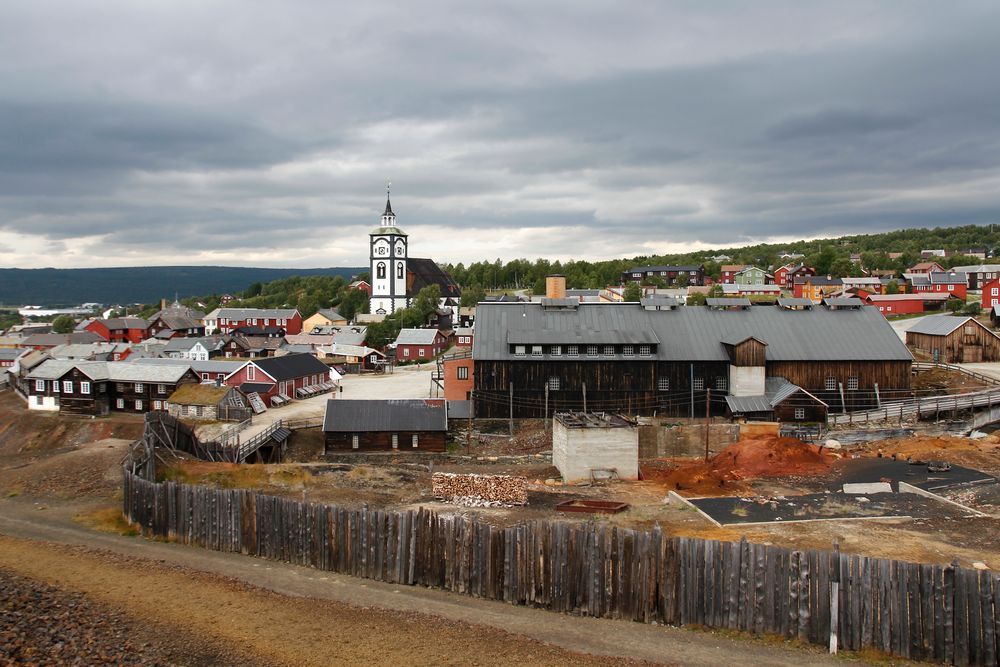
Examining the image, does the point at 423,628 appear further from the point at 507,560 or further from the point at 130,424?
the point at 130,424

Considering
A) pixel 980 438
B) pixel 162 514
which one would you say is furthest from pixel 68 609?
pixel 980 438

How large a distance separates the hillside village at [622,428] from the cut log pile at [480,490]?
0.16 m

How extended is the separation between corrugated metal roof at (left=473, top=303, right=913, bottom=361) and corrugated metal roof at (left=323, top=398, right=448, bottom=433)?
4881mm

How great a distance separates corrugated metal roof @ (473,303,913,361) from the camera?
48688 mm

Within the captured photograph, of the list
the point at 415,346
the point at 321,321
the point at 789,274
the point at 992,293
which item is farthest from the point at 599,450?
the point at 789,274

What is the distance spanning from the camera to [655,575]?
1596 cm

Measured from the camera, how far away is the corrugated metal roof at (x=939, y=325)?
61.1 meters

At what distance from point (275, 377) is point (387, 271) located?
6949 cm

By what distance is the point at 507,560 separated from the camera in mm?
17016

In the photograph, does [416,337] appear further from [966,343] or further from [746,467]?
[746,467]

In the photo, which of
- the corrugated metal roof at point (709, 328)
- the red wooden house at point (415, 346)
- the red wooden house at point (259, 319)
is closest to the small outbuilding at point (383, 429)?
the corrugated metal roof at point (709, 328)

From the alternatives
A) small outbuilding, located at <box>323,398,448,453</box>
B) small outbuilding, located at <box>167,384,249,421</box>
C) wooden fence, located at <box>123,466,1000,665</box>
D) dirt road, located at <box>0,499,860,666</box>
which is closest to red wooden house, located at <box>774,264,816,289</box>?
small outbuilding, located at <box>323,398,448,453</box>

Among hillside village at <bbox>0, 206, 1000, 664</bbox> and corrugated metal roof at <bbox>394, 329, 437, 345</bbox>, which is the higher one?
corrugated metal roof at <bbox>394, 329, 437, 345</bbox>

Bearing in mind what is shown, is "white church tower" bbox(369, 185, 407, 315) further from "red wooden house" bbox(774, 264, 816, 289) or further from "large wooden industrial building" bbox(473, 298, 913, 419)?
"large wooden industrial building" bbox(473, 298, 913, 419)
